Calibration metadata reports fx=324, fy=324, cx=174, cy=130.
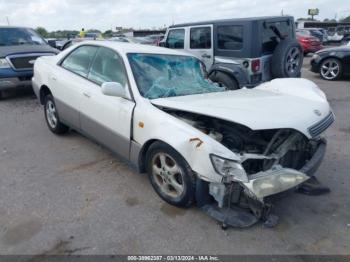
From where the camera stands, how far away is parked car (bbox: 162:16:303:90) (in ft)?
22.4

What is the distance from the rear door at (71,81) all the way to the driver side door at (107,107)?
15 cm

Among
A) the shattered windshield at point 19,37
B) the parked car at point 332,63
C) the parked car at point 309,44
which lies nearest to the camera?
the shattered windshield at point 19,37

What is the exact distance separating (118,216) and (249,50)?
16.4ft

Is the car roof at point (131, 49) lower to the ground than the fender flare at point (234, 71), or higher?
higher

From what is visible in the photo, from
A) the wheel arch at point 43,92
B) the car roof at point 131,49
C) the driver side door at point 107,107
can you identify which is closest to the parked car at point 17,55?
the wheel arch at point 43,92

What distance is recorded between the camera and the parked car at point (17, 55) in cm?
742

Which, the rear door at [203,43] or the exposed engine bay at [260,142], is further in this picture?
the rear door at [203,43]

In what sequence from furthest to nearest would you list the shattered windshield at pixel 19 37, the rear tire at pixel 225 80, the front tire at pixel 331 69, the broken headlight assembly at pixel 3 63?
the front tire at pixel 331 69, the shattered windshield at pixel 19 37, the broken headlight assembly at pixel 3 63, the rear tire at pixel 225 80

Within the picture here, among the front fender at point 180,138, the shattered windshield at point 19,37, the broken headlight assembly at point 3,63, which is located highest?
the shattered windshield at point 19,37

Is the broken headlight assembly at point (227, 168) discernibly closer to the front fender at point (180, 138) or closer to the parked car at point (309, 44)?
the front fender at point (180, 138)

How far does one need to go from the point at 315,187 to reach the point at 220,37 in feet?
15.6

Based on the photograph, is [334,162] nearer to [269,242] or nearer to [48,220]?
[269,242]

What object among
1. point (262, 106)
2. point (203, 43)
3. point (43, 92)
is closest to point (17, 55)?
point (43, 92)

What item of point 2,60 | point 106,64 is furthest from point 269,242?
point 2,60
